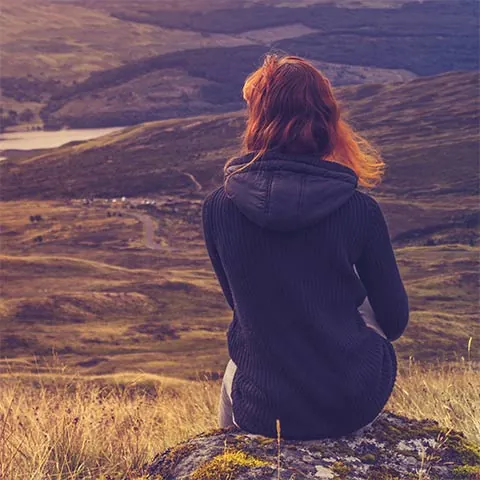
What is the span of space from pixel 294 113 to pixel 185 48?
113 metres

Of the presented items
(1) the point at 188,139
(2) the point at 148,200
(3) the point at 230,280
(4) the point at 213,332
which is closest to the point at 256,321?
(3) the point at 230,280

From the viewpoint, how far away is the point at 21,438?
381cm

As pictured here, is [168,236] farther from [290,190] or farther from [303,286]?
[290,190]

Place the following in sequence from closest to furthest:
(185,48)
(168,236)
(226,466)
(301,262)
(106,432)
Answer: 1. (226,466)
2. (301,262)
3. (106,432)
4. (168,236)
5. (185,48)

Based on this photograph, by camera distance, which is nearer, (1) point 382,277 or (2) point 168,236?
(1) point 382,277

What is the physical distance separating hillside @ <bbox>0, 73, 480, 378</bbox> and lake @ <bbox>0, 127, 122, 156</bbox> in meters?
7.16

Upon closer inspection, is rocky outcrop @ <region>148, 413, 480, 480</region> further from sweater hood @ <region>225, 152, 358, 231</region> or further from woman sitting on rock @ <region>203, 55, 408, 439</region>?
sweater hood @ <region>225, 152, 358, 231</region>

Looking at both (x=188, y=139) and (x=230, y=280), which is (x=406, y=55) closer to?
(x=188, y=139)

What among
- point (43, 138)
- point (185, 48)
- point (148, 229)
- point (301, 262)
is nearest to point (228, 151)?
point (148, 229)

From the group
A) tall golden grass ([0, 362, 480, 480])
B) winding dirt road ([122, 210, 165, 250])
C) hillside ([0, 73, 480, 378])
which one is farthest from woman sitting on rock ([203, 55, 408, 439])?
winding dirt road ([122, 210, 165, 250])

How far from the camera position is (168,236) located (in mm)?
39375

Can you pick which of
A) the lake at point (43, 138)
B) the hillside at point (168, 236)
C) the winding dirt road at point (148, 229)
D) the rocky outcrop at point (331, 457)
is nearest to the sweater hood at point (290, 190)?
the rocky outcrop at point (331, 457)

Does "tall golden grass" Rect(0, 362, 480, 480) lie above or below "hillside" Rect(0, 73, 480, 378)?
above

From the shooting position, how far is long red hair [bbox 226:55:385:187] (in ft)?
10.2
